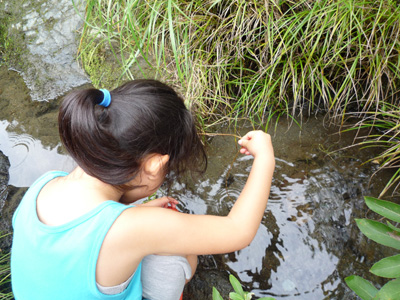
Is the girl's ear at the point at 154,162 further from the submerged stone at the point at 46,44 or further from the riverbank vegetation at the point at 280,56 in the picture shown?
the submerged stone at the point at 46,44

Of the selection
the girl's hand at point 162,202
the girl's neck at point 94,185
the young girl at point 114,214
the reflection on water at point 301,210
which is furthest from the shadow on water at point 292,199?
the girl's neck at point 94,185

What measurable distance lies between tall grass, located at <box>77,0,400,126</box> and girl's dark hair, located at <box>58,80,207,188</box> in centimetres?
78

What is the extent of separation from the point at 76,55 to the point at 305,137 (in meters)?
1.96

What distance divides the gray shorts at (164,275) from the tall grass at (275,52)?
3.37 feet

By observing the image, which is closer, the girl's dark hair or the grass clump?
the girl's dark hair

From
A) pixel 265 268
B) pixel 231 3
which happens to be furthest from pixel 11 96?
pixel 265 268

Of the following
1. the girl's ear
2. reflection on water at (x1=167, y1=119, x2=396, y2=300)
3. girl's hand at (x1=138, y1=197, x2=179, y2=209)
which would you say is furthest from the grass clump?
the girl's ear

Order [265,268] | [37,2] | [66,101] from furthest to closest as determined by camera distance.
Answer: [37,2], [265,268], [66,101]

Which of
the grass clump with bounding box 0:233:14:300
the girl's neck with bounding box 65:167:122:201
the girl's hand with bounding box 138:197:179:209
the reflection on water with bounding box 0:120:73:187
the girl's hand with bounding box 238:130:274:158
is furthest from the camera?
the reflection on water with bounding box 0:120:73:187

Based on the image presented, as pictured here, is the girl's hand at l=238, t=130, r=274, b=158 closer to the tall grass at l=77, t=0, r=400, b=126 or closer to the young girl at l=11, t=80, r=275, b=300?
the young girl at l=11, t=80, r=275, b=300

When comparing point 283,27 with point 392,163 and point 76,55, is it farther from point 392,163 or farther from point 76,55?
point 76,55

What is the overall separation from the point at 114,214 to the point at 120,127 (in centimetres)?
29

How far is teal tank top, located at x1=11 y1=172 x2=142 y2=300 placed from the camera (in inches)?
46.7

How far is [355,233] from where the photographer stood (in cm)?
182
